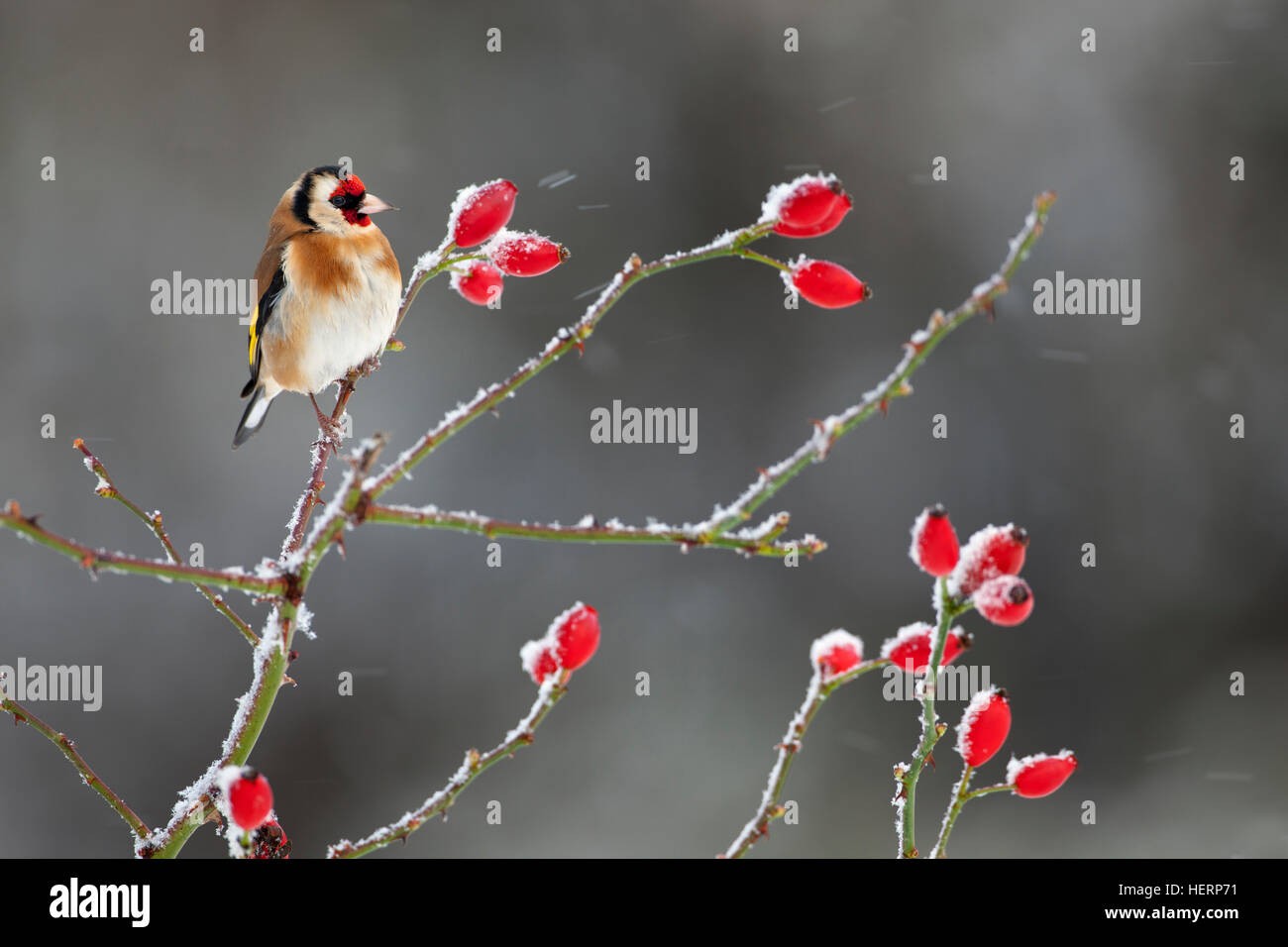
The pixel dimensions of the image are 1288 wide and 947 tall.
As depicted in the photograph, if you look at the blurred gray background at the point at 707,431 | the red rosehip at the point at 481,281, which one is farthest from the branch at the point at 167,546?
the blurred gray background at the point at 707,431

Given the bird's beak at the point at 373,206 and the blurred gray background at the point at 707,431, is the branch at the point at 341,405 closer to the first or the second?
the bird's beak at the point at 373,206

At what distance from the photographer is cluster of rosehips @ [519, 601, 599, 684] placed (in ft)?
2.15

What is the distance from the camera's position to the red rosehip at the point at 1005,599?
0.61 meters

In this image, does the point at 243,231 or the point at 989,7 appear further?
the point at 989,7

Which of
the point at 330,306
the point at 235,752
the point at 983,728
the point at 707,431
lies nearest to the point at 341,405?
the point at 235,752

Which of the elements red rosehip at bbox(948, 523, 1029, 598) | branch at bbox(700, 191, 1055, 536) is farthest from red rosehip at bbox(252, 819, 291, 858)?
red rosehip at bbox(948, 523, 1029, 598)

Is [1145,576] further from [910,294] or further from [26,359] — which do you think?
[26,359]

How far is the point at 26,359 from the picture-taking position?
360 cm

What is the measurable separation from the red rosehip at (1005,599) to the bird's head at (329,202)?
104cm

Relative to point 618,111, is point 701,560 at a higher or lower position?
lower

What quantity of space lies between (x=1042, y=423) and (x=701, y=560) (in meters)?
1.39

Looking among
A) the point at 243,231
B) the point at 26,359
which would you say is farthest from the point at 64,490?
the point at 243,231

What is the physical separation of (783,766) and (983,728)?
0.18 m
